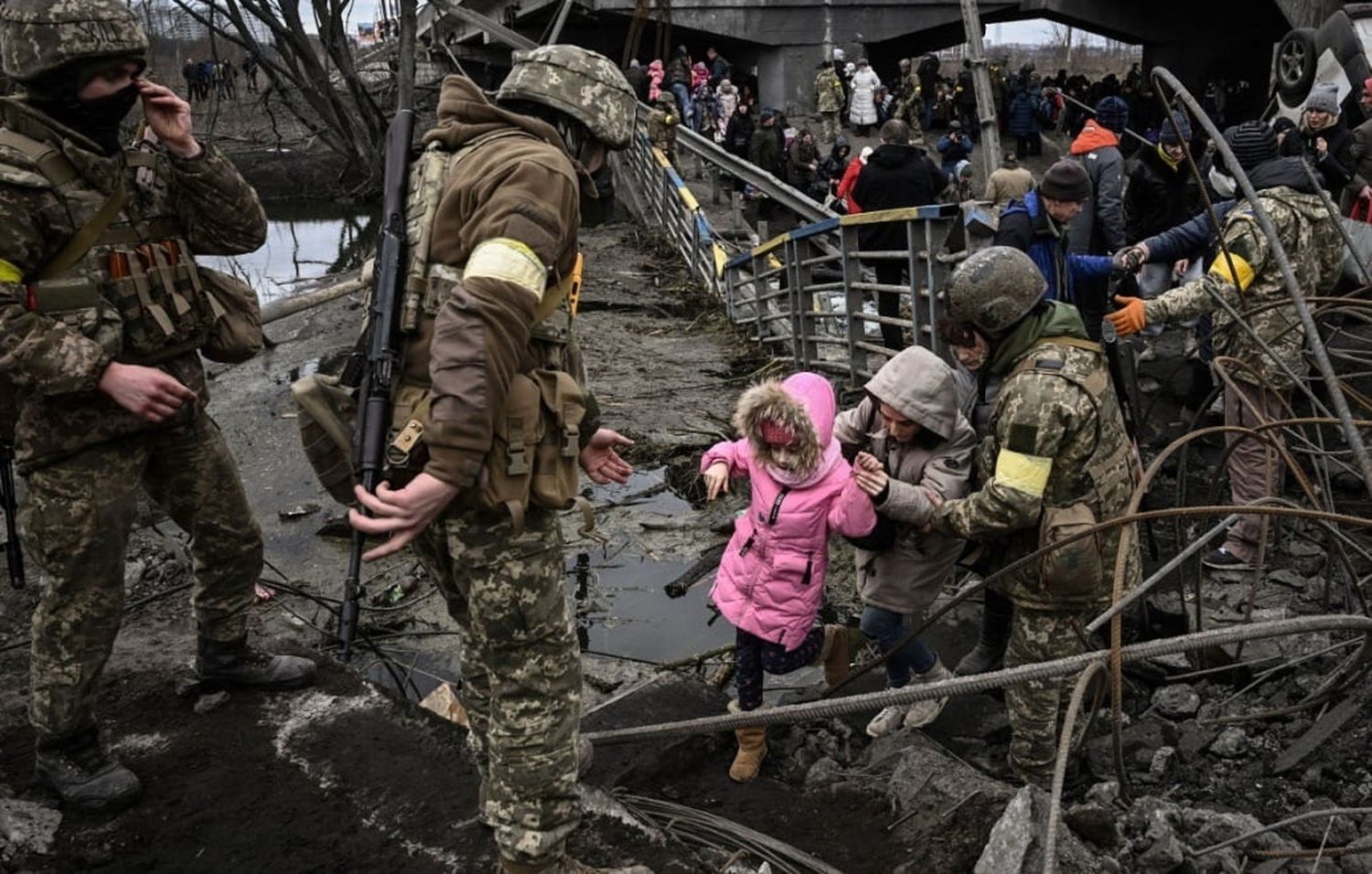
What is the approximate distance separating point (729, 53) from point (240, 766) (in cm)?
2856

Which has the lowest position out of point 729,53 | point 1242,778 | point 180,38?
point 1242,778

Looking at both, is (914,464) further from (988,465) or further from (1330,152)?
(1330,152)

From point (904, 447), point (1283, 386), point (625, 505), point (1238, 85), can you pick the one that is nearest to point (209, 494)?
point (904, 447)

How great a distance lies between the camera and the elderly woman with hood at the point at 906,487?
3.30 m

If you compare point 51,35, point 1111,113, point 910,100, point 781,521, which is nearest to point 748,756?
point 781,521

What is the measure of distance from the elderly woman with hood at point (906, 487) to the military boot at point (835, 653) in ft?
0.35

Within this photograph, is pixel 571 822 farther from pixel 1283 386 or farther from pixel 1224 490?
pixel 1224 490

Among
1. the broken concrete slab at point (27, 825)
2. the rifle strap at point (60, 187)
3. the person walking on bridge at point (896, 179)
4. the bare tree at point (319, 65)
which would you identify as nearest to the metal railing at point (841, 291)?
the person walking on bridge at point (896, 179)

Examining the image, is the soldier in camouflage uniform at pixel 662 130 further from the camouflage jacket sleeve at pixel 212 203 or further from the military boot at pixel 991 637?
the camouflage jacket sleeve at pixel 212 203

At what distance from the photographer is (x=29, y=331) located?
255cm

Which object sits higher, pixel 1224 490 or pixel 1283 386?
pixel 1283 386

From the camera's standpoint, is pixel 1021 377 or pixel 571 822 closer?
pixel 571 822

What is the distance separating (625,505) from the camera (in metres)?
6.04

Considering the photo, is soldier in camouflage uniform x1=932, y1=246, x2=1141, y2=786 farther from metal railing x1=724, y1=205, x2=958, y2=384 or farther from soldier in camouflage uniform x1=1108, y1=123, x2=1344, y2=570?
metal railing x1=724, y1=205, x2=958, y2=384
